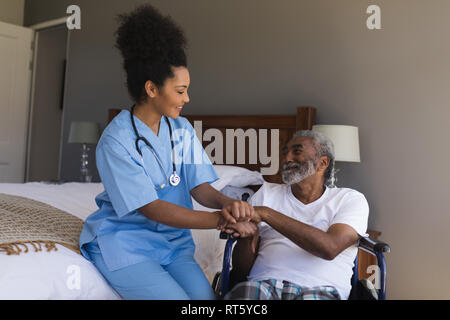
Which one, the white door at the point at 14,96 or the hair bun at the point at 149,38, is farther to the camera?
the white door at the point at 14,96

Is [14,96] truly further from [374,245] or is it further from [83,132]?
[374,245]

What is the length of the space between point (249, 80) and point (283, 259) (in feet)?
6.00

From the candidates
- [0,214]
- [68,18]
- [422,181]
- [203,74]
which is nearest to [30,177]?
[68,18]

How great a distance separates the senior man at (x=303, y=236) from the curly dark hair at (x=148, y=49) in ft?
1.88

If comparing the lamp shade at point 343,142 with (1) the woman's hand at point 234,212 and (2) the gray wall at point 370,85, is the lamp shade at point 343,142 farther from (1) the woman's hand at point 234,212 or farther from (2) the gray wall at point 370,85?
(1) the woman's hand at point 234,212

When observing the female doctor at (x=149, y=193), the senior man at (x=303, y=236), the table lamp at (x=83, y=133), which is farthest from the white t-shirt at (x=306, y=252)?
the table lamp at (x=83, y=133)

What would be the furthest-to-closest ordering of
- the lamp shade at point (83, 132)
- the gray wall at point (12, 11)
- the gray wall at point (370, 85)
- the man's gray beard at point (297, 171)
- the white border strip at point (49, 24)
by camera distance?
the gray wall at point (12, 11) → the white border strip at point (49, 24) → the lamp shade at point (83, 132) → the gray wall at point (370, 85) → the man's gray beard at point (297, 171)

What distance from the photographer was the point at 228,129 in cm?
329

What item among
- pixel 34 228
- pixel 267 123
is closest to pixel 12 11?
pixel 267 123

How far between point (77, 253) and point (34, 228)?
0.23 meters

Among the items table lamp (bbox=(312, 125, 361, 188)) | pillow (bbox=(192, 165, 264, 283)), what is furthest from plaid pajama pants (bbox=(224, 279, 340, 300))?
table lamp (bbox=(312, 125, 361, 188))

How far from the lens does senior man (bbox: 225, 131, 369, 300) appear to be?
1627 millimetres

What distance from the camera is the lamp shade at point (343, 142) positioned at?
8.59 feet

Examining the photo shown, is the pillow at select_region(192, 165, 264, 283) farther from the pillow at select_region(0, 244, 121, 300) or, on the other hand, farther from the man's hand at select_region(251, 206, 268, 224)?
the pillow at select_region(0, 244, 121, 300)
